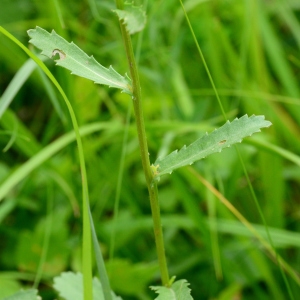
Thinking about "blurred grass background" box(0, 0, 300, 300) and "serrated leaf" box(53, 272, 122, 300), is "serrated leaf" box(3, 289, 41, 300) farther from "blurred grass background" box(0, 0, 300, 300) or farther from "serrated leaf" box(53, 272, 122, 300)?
"blurred grass background" box(0, 0, 300, 300)

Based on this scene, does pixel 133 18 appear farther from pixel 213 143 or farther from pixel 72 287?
pixel 72 287

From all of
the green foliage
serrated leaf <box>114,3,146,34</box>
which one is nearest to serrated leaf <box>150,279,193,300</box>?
the green foliage

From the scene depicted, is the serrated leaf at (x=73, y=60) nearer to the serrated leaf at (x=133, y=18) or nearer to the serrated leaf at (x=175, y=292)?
the serrated leaf at (x=133, y=18)

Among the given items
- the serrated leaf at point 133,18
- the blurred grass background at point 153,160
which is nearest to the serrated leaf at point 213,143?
the serrated leaf at point 133,18

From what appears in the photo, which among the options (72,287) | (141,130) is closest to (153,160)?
(72,287)

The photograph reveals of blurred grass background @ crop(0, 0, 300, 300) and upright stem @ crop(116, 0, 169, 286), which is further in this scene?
blurred grass background @ crop(0, 0, 300, 300)

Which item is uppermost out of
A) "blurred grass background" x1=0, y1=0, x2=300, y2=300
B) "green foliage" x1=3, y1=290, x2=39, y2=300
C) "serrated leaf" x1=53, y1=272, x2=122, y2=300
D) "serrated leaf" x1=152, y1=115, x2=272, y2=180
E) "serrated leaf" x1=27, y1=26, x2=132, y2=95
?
"blurred grass background" x1=0, y1=0, x2=300, y2=300
